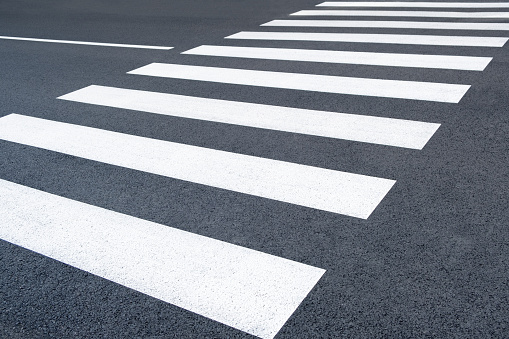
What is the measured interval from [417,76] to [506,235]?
131 inches

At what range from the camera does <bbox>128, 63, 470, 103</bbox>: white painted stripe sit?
216 inches

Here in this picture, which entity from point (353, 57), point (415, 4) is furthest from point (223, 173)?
point (415, 4)

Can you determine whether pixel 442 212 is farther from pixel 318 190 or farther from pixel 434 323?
pixel 434 323

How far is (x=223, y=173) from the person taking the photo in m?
4.06

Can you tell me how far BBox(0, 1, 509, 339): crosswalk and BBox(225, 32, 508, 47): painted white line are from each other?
4 centimetres

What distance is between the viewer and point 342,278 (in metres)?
2.81

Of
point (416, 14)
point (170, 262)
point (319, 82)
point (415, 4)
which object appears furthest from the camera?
point (415, 4)

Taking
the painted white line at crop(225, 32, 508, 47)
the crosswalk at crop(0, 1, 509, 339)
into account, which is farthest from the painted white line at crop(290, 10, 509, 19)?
the painted white line at crop(225, 32, 508, 47)

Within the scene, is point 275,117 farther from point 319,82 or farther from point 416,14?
point 416,14

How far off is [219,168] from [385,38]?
4717 millimetres

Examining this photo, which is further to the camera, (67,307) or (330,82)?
(330,82)

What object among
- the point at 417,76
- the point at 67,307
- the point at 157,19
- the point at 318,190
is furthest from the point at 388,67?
the point at 157,19

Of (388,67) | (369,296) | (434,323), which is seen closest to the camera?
(434,323)

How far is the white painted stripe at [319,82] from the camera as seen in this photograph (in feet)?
18.0
